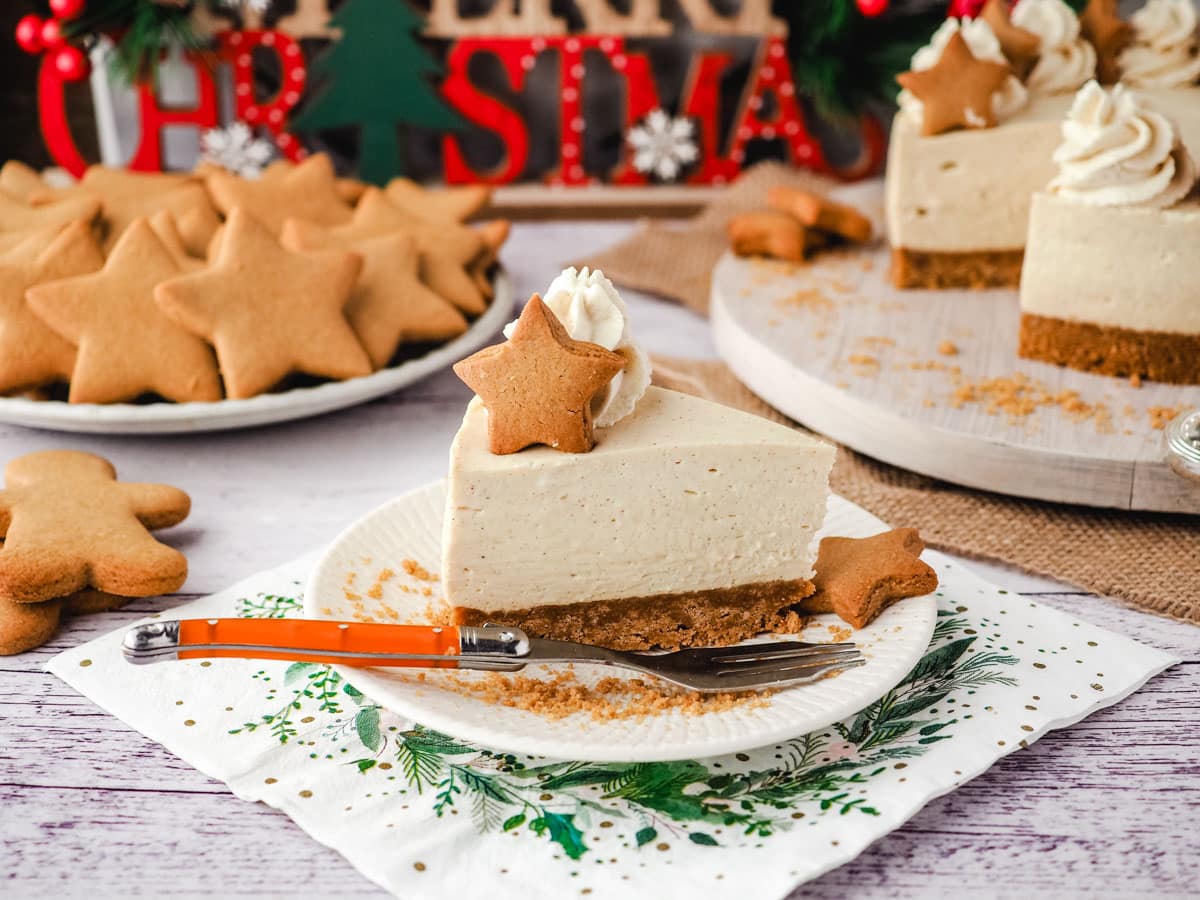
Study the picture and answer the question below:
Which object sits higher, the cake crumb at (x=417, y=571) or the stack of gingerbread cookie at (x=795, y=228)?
the stack of gingerbread cookie at (x=795, y=228)

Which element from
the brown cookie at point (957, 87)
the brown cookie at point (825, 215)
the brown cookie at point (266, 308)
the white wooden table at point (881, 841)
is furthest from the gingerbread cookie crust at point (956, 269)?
the brown cookie at point (266, 308)

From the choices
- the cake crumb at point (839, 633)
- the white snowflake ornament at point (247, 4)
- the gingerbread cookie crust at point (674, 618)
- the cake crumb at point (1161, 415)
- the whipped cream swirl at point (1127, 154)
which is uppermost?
the white snowflake ornament at point (247, 4)

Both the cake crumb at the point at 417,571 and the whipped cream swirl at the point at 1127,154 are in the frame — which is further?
the whipped cream swirl at the point at 1127,154

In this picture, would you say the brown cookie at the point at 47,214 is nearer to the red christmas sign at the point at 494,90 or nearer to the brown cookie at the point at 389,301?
the brown cookie at the point at 389,301

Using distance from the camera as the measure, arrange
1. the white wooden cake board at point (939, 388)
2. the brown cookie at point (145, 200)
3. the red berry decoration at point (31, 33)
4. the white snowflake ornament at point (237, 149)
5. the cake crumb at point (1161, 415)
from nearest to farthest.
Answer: the white wooden cake board at point (939, 388) < the cake crumb at point (1161, 415) < the brown cookie at point (145, 200) < the red berry decoration at point (31, 33) < the white snowflake ornament at point (237, 149)

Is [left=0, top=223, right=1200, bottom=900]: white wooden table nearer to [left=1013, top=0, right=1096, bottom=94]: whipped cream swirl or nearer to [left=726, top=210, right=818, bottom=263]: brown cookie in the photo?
[left=726, top=210, right=818, bottom=263]: brown cookie

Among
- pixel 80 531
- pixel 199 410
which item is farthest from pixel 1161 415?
pixel 80 531
